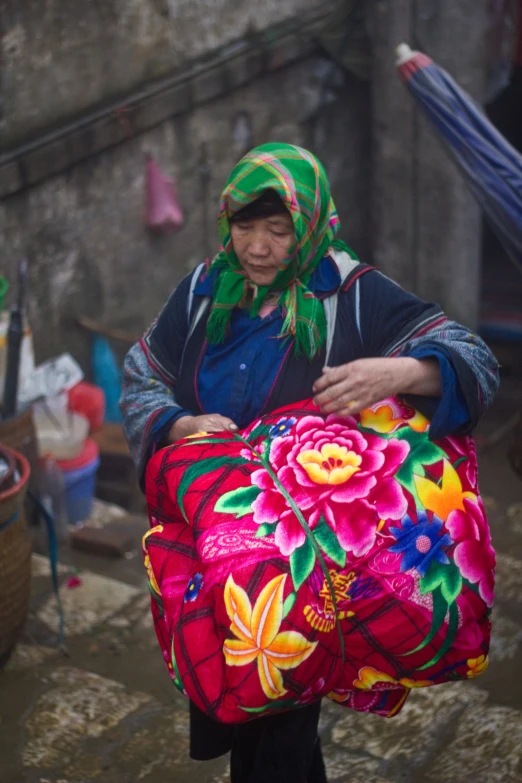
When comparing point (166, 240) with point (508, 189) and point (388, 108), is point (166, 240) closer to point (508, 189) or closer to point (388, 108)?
point (388, 108)

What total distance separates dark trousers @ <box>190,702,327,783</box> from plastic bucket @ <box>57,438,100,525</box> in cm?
266

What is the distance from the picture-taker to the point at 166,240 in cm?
636

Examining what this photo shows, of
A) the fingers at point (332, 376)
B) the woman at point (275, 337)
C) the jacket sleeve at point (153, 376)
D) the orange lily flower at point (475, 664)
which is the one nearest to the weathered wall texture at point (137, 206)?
the jacket sleeve at point (153, 376)

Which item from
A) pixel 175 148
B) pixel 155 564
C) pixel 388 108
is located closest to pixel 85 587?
pixel 155 564

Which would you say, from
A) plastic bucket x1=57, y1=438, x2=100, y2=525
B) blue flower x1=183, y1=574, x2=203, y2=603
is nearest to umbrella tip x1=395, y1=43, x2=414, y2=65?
blue flower x1=183, y1=574, x2=203, y2=603

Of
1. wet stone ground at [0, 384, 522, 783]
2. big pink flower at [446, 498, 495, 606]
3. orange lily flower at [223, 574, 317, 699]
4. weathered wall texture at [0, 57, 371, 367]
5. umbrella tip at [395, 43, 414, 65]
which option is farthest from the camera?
weathered wall texture at [0, 57, 371, 367]

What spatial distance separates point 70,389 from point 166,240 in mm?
1371

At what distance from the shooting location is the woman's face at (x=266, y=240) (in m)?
2.35

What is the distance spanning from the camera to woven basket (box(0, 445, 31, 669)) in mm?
3502

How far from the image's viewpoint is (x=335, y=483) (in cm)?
210

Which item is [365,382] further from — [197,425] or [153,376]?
[153,376]

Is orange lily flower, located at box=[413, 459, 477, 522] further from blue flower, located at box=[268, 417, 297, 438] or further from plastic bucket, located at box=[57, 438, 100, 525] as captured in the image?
plastic bucket, located at box=[57, 438, 100, 525]

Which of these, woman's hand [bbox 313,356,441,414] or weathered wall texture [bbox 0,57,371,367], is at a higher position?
woman's hand [bbox 313,356,441,414]

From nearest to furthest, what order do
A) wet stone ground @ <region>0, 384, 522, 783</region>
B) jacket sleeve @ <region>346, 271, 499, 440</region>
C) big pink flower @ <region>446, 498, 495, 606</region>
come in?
big pink flower @ <region>446, 498, 495, 606</region>, jacket sleeve @ <region>346, 271, 499, 440</region>, wet stone ground @ <region>0, 384, 522, 783</region>
